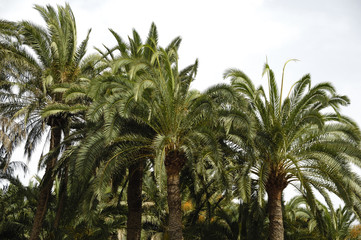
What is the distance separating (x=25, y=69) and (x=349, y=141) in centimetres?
1373

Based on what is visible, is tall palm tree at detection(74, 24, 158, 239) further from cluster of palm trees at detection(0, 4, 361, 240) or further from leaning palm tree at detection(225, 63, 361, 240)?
leaning palm tree at detection(225, 63, 361, 240)

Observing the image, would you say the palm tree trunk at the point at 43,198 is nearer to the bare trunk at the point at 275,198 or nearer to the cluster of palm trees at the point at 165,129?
the cluster of palm trees at the point at 165,129

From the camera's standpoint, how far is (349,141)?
45.7 ft

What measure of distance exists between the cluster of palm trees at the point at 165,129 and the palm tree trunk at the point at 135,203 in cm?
4

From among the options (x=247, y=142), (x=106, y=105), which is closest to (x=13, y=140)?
(x=106, y=105)

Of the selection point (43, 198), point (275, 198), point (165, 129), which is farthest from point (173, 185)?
point (43, 198)

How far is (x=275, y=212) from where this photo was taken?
14492 mm

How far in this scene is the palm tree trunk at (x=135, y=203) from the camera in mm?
15617

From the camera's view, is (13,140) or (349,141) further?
(13,140)

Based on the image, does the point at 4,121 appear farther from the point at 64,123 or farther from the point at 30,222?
the point at 30,222

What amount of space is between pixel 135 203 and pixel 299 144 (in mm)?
6965

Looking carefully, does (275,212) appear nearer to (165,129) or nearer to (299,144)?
(299,144)

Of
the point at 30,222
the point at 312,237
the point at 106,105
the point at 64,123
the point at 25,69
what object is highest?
the point at 25,69

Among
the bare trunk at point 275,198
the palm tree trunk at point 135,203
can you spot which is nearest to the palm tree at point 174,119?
the palm tree trunk at point 135,203
